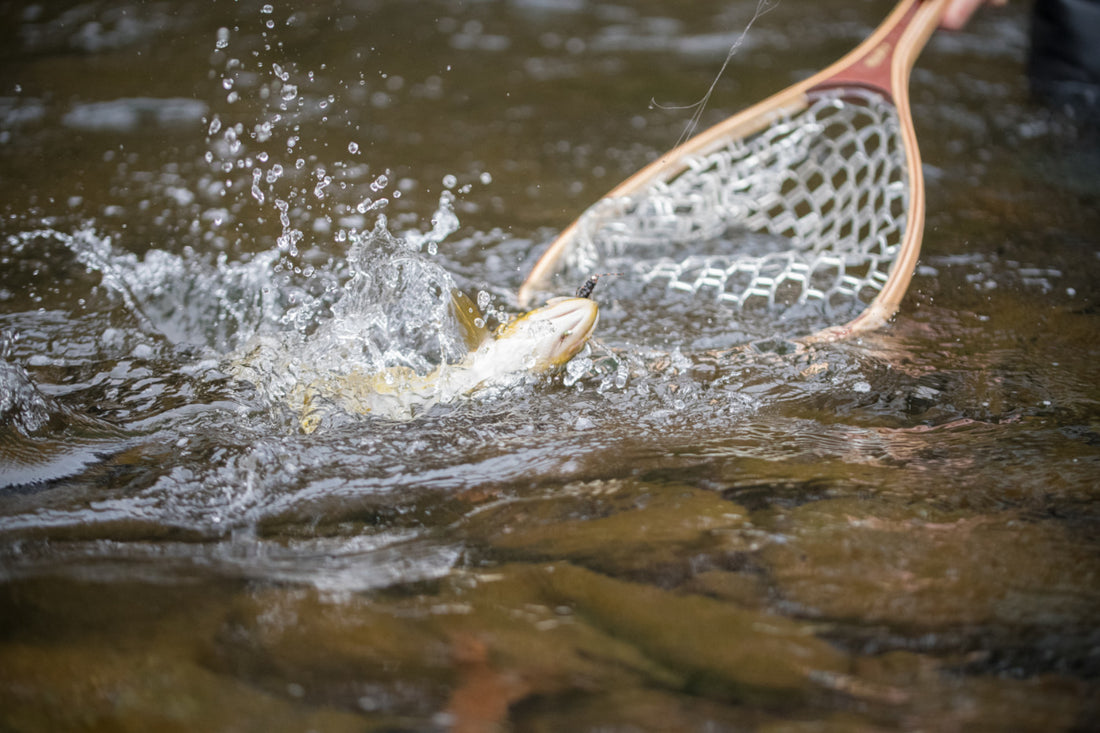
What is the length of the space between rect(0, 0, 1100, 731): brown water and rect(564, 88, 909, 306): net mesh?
21 centimetres

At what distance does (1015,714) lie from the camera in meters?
1.15

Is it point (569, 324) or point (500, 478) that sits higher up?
point (569, 324)

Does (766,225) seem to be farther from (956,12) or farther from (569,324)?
(569,324)

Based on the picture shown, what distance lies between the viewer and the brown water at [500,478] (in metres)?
1.24

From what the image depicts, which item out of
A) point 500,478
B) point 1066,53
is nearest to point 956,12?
point 1066,53

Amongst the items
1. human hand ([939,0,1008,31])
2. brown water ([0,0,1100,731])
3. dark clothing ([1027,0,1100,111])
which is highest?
human hand ([939,0,1008,31])

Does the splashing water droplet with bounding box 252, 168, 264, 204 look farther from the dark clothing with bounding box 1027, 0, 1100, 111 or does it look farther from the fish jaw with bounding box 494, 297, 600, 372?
the dark clothing with bounding box 1027, 0, 1100, 111

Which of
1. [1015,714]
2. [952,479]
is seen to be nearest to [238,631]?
[1015,714]

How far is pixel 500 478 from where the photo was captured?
172cm

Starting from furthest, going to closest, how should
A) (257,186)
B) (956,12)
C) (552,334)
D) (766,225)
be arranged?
(257,186)
(766,225)
(956,12)
(552,334)

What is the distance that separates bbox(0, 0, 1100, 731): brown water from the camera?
4.07 ft

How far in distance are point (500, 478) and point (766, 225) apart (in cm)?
177

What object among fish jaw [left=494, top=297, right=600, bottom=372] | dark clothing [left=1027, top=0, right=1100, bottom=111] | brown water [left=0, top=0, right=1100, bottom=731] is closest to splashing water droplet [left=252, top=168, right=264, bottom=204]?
brown water [left=0, top=0, right=1100, bottom=731]

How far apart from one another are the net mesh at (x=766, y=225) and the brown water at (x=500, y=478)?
0.21 m
